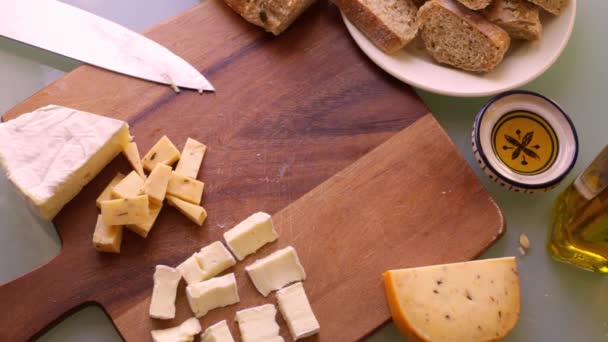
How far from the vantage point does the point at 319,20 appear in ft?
5.51

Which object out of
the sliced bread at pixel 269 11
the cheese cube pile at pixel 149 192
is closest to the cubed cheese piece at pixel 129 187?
the cheese cube pile at pixel 149 192

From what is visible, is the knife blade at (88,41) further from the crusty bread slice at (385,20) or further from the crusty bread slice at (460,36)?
the crusty bread slice at (460,36)

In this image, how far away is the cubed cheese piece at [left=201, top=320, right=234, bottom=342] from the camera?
1.31 m

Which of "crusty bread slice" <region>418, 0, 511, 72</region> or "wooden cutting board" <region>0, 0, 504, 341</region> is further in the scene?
"crusty bread slice" <region>418, 0, 511, 72</region>

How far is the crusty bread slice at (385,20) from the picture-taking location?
1.58 meters

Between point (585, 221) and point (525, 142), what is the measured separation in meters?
0.26

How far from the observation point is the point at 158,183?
140 centimetres

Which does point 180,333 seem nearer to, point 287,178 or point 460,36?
point 287,178

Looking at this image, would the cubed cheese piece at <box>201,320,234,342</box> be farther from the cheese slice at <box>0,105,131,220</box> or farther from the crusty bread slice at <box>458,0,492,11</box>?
the crusty bread slice at <box>458,0,492,11</box>

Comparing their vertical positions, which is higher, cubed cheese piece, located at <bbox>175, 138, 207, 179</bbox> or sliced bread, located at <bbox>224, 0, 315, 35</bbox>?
sliced bread, located at <bbox>224, 0, 315, 35</bbox>

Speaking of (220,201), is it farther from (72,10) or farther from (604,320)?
(604,320)

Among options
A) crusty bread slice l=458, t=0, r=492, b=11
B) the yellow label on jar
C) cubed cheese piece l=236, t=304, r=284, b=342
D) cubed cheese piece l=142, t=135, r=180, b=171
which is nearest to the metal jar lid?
the yellow label on jar

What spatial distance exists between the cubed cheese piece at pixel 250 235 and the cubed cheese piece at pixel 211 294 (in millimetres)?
74

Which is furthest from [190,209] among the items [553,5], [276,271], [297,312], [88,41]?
[553,5]
